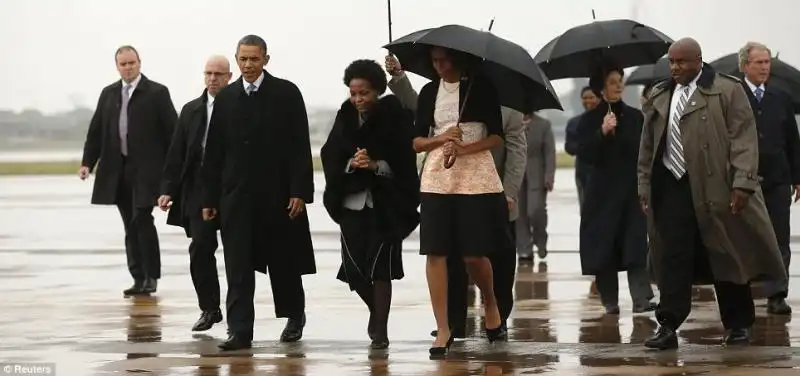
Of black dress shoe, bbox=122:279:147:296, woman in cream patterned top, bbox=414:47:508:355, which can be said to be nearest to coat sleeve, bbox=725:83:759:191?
woman in cream patterned top, bbox=414:47:508:355

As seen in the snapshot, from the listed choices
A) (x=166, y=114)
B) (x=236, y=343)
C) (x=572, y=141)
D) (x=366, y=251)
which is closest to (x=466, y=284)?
(x=366, y=251)

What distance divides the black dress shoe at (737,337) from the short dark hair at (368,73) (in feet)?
8.03

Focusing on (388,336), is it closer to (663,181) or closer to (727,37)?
(663,181)

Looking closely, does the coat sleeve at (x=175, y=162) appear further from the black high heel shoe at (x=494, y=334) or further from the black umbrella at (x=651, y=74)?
the black umbrella at (x=651, y=74)

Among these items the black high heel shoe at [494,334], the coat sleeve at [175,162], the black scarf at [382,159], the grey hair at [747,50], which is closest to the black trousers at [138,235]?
the coat sleeve at [175,162]

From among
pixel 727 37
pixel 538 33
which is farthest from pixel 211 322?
pixel 727 37

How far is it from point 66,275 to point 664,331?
301 inches

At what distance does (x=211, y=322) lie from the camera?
1305cm

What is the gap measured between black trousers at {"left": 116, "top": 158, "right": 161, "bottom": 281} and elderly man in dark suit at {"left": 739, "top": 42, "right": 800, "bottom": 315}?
4705 mm

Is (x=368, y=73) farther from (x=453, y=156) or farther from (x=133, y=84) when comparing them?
(x=133, y=84)

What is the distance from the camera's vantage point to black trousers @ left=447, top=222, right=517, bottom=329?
12.4 meters

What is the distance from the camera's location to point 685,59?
11.7 m

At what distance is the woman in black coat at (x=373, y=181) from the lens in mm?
12047

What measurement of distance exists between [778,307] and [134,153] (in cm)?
507
